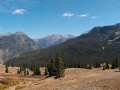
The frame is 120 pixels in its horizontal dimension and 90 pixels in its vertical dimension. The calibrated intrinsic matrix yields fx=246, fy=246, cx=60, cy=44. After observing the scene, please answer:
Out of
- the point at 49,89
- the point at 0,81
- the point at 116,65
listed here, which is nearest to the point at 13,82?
the point at 0,81

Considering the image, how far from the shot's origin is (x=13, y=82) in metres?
105

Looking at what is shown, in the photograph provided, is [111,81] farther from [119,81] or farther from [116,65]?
[116,65]

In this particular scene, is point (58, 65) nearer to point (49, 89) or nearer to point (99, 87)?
point (49, 89)

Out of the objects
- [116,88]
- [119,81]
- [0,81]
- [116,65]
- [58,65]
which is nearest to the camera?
[116,88]

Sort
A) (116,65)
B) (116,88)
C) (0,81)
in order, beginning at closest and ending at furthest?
(116,88) → (0,81) → (116,65)

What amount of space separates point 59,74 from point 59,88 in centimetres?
3820

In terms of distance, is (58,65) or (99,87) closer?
(99,87)

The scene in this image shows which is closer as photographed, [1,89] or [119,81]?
[119,81]

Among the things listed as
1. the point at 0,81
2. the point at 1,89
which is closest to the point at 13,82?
the point at 0,81

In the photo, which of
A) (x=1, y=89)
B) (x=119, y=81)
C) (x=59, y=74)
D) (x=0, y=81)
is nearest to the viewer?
(x=119, y=81)

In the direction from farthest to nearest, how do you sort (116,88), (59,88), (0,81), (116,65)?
1. (116,65)
2. (0,81)
3. (59,88)
4. (116,88)

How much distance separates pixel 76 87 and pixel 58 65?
46280 millimetres

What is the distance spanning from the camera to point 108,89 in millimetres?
42000

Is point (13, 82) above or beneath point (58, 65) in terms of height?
beneath
